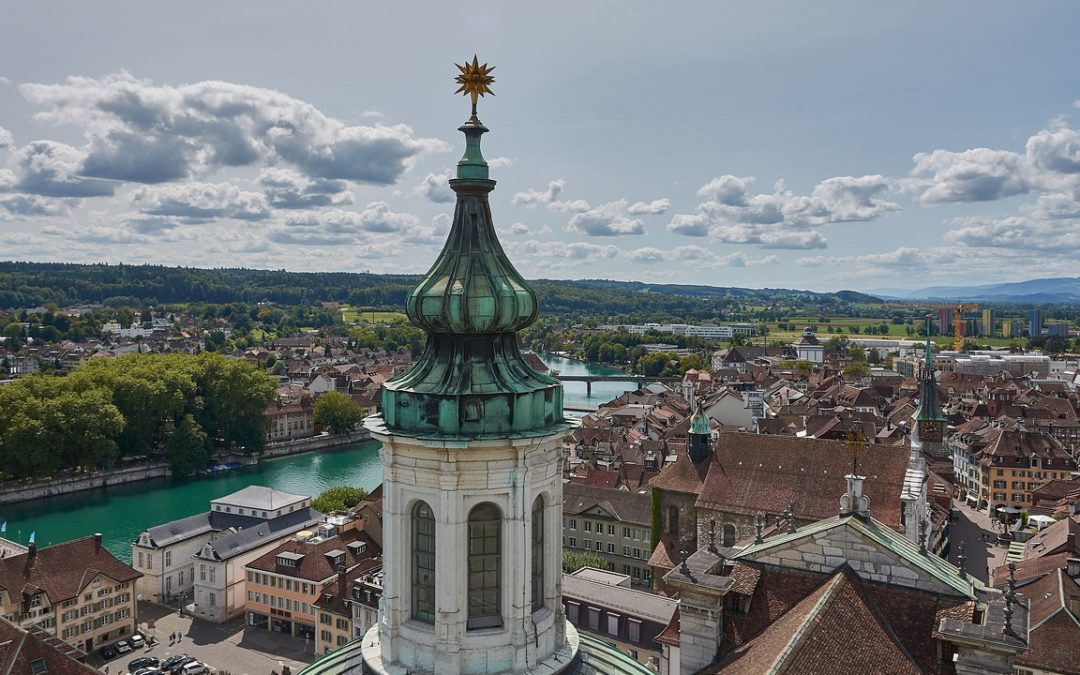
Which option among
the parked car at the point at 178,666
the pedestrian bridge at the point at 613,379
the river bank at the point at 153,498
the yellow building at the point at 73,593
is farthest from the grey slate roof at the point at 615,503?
the pedestrian bridge at the point at 613,379

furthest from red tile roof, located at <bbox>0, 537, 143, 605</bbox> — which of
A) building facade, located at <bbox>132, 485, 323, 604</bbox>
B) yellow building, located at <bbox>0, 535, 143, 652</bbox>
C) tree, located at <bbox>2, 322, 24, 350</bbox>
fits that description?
tree, located at <bbox>2, 322, 24, 350</bbox>

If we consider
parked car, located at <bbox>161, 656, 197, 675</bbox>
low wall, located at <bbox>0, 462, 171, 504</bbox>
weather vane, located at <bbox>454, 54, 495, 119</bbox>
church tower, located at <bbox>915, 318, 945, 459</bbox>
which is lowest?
low wall, located at <bbox>0, 462, 171, 504</bbox>

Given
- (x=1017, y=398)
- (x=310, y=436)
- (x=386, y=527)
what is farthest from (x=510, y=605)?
(x=1017, y=398)

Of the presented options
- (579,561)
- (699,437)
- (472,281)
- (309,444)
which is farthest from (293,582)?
(309,444)

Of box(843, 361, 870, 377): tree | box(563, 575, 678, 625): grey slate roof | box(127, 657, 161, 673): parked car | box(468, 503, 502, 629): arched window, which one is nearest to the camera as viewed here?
box(468, 503, 502, 629): arched window

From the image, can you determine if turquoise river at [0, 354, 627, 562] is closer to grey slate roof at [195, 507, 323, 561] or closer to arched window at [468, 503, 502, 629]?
grey slate roof at [195, 507, 323, 561]

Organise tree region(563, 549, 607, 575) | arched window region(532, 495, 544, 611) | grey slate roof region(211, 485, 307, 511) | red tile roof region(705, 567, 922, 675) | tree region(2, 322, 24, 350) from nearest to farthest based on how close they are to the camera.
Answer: arched window region(532, 495, 544, 611) → red tile roof region(705, 567, 922, 675) → tree region(563, 549, 607, 575) → grey slate roof region(211, 485, 307, 511) → tree region(2, 322, 24, 350)

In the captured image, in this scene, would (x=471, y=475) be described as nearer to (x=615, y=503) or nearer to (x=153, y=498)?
(x=615, y=503)
